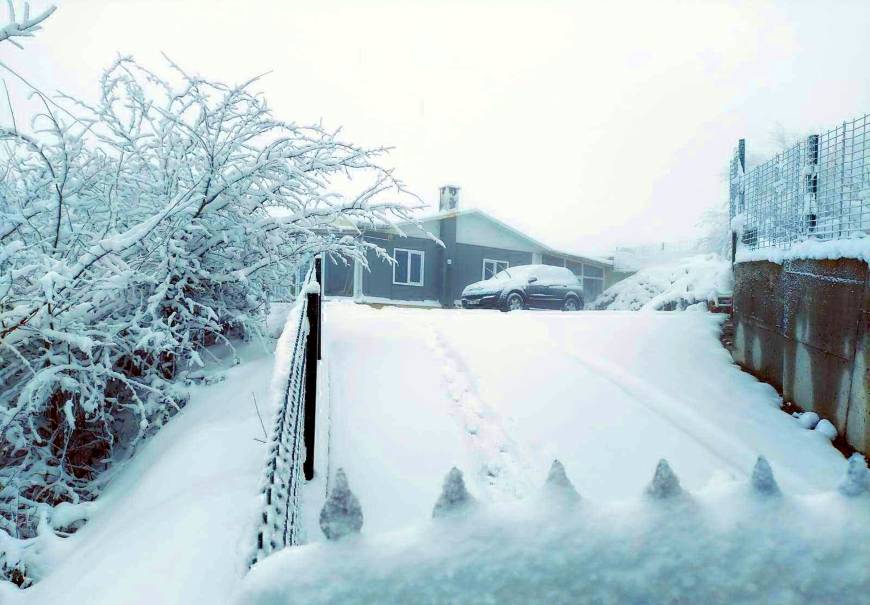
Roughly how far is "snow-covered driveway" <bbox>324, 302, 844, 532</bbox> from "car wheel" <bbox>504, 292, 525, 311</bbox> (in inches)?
259

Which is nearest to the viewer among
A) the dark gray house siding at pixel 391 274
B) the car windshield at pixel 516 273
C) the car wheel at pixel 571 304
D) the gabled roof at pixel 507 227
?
the car windshield at pixel 516 273

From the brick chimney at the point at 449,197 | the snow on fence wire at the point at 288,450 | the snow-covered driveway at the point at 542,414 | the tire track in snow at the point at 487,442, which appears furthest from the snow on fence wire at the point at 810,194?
the brick chimney at the point at 449,197

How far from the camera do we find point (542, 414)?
5.71 meters

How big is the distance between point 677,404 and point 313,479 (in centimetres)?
444

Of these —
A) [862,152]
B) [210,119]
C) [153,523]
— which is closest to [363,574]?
[153,523]

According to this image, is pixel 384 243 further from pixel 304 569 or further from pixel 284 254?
pixel 304 569

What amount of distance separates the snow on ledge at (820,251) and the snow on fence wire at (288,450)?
5.20 meters

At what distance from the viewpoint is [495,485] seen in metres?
4.08

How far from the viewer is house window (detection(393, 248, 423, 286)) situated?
2252 cm

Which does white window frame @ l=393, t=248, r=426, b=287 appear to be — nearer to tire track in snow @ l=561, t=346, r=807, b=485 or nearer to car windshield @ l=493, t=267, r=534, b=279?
car windshield @ l=493, t=267, r=534, b=279

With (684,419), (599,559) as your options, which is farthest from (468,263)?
(599,559)

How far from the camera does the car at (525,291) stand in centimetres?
1572

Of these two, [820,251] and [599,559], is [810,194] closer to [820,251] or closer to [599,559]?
[820,251]

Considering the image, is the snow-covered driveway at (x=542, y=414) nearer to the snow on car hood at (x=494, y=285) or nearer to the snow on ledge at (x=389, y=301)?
the snow on car hood at (x=494, y=285)
